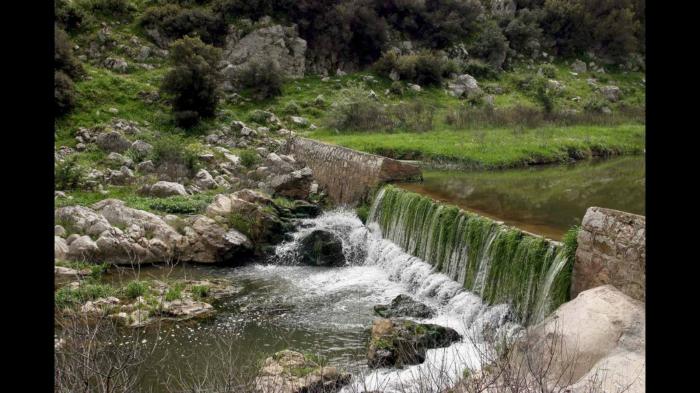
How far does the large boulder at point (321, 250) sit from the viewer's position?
549 inches

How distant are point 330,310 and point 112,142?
14.4 metres

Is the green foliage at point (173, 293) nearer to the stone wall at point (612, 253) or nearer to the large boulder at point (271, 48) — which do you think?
the stone wall at point (612, 253)

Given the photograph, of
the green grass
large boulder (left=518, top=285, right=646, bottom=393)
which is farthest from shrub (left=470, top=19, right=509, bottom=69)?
large boulder (left=518, top=285, right=646, bottom=393)

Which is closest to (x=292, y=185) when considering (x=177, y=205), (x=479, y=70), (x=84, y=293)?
(x=177, y=205)

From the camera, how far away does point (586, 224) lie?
752cm

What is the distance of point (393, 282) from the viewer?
1253cm

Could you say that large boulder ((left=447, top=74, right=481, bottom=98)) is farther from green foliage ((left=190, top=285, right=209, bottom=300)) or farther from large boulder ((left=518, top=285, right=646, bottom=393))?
large boulder ((left=518, top=285, right=646, bottom=393))

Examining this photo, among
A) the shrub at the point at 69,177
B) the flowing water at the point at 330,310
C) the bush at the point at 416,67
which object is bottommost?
the flowing water at the point at 330,310

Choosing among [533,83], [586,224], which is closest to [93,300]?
[586,224]

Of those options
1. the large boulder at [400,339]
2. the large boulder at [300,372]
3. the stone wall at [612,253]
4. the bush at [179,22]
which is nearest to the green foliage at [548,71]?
the bush at [179,22]

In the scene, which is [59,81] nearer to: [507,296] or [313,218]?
[313,218]

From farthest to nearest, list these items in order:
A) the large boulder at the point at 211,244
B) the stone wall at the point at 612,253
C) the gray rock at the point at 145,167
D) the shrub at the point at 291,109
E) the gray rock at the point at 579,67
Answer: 1. the gray rock at the point at 579,67
2. the shrub at the point at 291,109
3. the gray rock at the point at 145,167
4. the large boulder at the point at 211,244
5. the stone wall at the point at 612,253

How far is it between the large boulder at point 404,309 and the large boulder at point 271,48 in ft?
76.1
